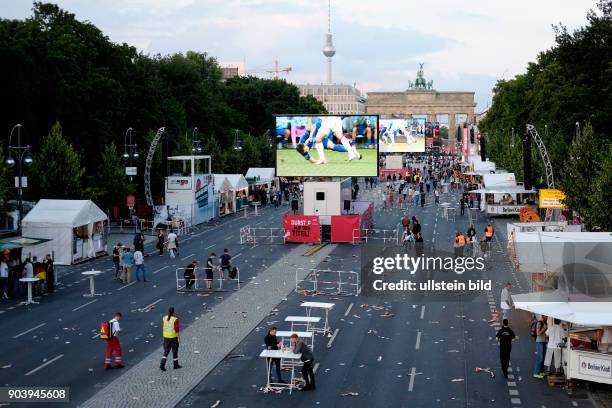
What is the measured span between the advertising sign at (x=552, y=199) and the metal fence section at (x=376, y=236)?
7618 millimetres

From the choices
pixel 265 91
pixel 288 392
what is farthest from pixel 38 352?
pixel 265 91

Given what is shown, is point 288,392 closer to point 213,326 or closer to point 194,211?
point 213,326

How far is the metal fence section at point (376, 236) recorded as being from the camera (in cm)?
5081

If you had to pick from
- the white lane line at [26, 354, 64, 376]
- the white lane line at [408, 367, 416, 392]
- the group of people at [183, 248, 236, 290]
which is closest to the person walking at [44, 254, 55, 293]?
the group of people at [183, 248, 236, 290]

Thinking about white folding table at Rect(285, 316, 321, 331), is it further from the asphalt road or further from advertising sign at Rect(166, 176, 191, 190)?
advertising sign at Rect(166, 176, 191, 190)

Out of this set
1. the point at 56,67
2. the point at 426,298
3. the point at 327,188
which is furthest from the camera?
the point at 56,67

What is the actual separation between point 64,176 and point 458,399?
3678cm

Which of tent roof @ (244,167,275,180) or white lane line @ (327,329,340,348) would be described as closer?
white lane line @ (327,329,340,348)

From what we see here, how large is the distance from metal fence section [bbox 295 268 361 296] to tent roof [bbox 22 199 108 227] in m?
9.50

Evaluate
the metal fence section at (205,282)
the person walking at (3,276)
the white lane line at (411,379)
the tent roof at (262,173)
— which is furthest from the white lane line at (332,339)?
the tent roof at (262,173)

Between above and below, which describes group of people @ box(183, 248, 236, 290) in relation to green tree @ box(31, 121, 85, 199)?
below

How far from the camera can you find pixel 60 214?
1639 inches

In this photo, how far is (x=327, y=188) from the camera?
2060 inches

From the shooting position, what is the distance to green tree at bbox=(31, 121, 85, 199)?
53031 mm
